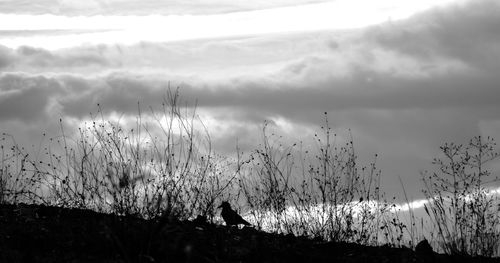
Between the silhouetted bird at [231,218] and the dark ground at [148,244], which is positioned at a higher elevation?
the silhouetted bird at [231,218]

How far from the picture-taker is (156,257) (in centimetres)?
549

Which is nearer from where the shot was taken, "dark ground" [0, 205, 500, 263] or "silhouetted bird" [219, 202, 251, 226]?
"dark ground" [0, 205, 500, 263]

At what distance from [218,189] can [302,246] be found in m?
2.29

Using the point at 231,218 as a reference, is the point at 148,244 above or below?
below

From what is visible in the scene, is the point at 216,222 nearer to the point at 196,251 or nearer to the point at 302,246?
the point at 302,246

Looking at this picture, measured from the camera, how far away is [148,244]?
5.28 m

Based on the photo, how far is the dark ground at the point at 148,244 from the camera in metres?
5.46

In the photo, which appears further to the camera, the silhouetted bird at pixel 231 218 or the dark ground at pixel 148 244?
the silhouetted bird at pixel 231 218

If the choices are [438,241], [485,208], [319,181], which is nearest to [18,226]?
[319,181]

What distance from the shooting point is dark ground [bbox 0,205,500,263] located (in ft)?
17.9

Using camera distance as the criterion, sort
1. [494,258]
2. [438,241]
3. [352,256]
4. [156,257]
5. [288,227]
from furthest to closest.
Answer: [288,227]
[438,241]
[494,258]
[352,256]
[156,257]

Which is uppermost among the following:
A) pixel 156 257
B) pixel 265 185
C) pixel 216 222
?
pixel 265 185

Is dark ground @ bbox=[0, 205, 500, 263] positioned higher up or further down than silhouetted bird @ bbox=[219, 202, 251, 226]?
further down

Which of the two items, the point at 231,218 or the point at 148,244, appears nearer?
the point at 148,244
